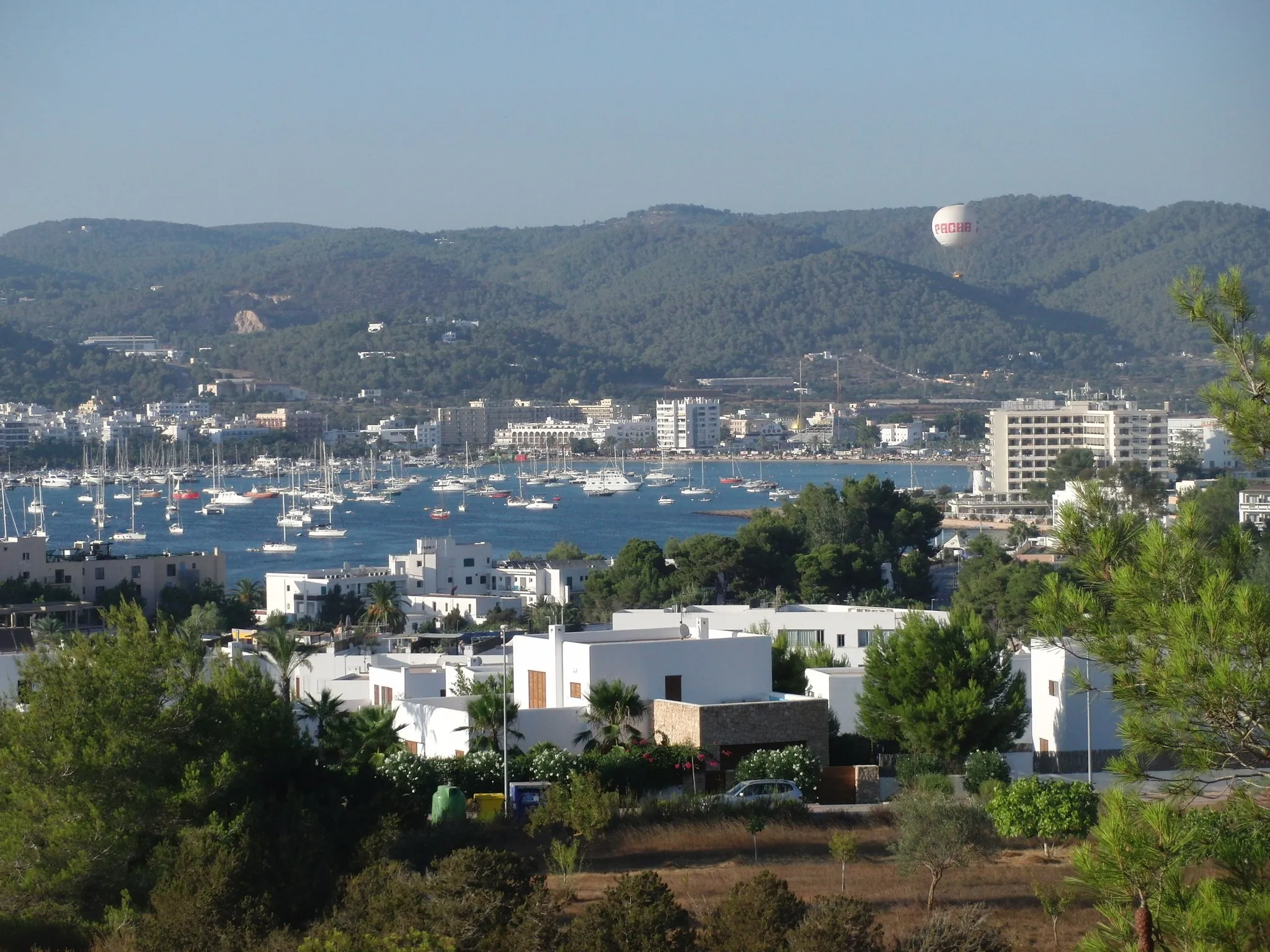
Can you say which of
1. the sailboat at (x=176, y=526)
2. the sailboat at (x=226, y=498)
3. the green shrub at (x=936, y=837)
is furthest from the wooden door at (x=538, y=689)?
the sailboat at (x=226, y=498)

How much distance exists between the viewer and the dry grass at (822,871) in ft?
25.1

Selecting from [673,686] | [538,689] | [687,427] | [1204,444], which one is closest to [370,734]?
[538,689]

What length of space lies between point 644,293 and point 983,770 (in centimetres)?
14355

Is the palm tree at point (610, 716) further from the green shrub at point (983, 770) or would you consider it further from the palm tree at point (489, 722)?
Answer: the green shrub at point (983, 770)

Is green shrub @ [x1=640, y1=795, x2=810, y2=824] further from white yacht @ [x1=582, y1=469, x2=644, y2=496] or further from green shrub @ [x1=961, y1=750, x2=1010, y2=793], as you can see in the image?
Answer: white yacht @ [x1=582, y1=469, x2=644, y2=496]

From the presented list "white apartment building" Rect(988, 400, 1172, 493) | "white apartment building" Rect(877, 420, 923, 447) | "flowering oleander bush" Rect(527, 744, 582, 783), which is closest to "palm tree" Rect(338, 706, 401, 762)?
"flowering oleander bush" Rect(527, 744, 582, 783)

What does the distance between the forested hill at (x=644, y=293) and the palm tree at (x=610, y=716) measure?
90.8m

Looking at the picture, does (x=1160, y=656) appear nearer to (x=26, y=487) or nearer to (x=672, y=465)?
(x=26, y=487)

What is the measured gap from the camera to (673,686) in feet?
37.1

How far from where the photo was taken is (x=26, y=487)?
70250mm

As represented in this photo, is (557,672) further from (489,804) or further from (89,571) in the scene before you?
(89,571)

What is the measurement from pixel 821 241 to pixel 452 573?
430 feet

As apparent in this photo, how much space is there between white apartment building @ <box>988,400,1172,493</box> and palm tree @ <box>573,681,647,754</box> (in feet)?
130

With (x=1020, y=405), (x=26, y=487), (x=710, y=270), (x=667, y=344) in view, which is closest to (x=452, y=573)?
(x=1020, y=405)
